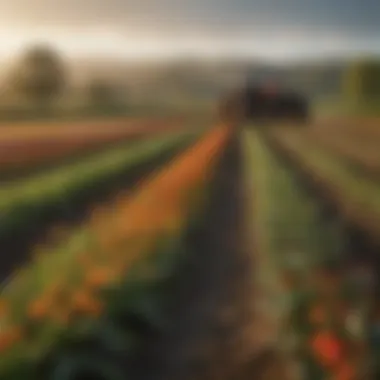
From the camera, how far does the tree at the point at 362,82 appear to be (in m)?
1.45

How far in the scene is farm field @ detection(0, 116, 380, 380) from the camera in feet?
4.17

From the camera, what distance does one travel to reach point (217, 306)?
4.41 ft

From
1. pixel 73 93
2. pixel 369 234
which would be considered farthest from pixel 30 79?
pixel 369 234

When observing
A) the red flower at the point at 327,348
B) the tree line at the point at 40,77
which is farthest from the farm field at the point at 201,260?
the tree line at the point at 40,77

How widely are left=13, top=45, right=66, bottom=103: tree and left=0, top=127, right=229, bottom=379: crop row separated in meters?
0.23

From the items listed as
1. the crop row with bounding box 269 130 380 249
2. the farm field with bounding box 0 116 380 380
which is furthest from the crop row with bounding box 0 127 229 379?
the crop row with bounding box 269 130 380 249

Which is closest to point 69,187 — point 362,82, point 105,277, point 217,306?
point 105,277

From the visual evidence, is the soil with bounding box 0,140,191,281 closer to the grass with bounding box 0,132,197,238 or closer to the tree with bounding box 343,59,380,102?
the grass with bounding box 0,132,197,238

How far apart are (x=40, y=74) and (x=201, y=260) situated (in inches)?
16.9

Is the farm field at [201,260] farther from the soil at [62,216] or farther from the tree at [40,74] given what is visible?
the tree at [40,74]

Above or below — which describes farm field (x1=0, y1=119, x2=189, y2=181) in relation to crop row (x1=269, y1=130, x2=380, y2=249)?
above

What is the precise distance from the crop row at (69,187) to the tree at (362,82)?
0.29 meters

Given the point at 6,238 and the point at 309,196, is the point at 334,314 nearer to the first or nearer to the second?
the point at 309,196

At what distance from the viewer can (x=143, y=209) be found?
1.39 m
